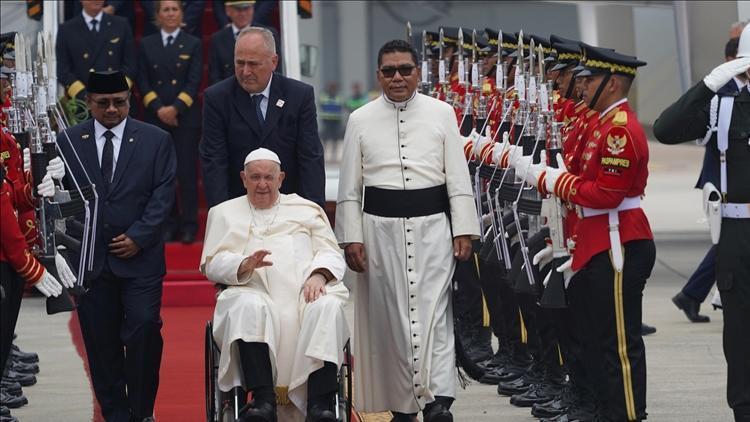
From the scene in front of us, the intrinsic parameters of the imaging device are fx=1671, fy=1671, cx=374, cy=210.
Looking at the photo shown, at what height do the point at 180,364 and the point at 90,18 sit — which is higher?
the point at 90,18

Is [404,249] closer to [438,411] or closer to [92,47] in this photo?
[438,411]

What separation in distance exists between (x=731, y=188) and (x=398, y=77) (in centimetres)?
169

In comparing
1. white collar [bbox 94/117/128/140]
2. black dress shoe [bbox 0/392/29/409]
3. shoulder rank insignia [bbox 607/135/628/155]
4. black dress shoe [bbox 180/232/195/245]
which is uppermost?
white collar [bbox 94/117/128/140]

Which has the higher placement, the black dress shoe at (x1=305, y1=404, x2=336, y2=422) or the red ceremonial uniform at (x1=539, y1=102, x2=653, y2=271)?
the red ceremonial uniform at (x1=539, y1=102, x2=653, y2=271)

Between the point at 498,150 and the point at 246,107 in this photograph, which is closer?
the point at 246,107

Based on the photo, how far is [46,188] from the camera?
7758 mm

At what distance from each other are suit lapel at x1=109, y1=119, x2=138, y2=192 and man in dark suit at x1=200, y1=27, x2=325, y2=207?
0.35 meters

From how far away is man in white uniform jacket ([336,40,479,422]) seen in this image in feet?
26.2

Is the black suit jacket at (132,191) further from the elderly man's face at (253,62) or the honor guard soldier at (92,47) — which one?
the honor guard soldier at (92,47)

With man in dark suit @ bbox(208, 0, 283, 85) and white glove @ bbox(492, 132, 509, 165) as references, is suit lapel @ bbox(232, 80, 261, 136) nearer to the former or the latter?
white glove @ bbox(492, 132, 509, 165)

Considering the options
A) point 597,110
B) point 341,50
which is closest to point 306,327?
point 597,110

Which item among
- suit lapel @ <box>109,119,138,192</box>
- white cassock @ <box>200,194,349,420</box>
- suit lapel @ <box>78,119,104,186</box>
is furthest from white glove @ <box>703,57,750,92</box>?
suit lapel @ <box>78,119,104,186</box>

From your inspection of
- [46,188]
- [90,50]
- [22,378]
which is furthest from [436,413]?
[90,50]

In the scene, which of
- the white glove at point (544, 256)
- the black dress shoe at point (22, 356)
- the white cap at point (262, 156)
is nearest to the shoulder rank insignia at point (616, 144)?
the white glove at point (544, 256)
